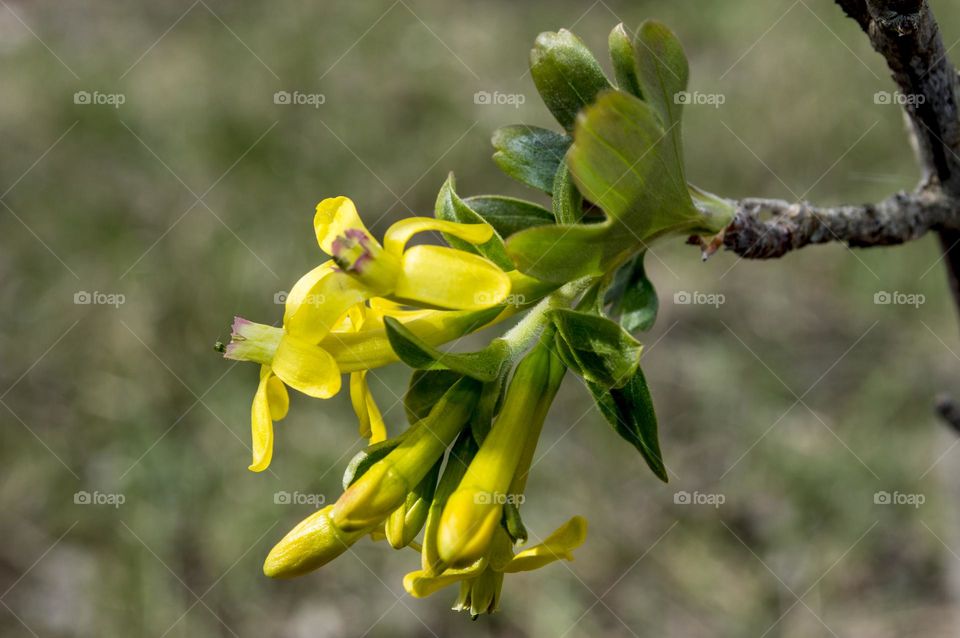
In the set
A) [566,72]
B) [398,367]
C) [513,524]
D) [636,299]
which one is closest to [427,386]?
[513,524]

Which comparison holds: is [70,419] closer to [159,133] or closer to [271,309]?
[271,309]

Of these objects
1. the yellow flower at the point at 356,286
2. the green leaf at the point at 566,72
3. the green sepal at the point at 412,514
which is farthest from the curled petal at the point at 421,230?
the green sepal at the point at 412,514

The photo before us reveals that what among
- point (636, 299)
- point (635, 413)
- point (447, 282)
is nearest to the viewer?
point (447, 282)

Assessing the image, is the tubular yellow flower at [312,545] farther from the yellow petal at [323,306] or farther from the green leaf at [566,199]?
the green leaf at [566,199]

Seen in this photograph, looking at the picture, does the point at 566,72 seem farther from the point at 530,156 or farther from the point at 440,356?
the point at 440,356

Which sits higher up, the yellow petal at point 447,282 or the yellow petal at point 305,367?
the yellow petal at point 447,282

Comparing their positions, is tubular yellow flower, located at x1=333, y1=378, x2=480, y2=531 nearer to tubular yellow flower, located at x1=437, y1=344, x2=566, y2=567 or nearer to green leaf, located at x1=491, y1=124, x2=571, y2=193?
tubular yellow flower, located at x1=437, y1=344, x2=566, y2=567

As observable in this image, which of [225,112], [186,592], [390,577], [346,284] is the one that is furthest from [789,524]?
[225,112]
